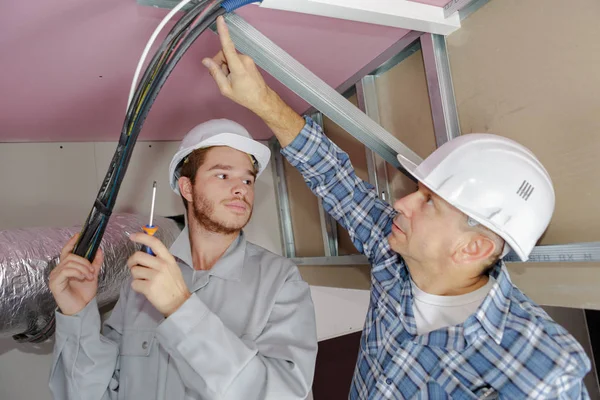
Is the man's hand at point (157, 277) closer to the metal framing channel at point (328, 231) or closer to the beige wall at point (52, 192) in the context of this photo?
the metal framing channel at point (328, 231)

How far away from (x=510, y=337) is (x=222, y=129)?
0.86 m

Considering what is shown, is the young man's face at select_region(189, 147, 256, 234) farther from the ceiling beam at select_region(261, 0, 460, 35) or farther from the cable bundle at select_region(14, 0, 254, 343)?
the ceiling beam at select_region(261, 0, 460, 35)

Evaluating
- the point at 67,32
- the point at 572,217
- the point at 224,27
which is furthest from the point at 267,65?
the point at 572,217

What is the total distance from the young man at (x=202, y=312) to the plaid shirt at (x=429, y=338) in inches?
6.8

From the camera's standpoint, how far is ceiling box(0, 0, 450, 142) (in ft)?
3.07

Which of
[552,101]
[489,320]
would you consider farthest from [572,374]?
[552,101]

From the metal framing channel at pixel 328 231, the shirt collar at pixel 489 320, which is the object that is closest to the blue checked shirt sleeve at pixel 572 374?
the shirt collar at pixel 489 320

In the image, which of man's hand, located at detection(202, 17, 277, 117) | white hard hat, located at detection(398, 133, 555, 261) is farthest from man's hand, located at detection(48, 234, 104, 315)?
white hard hat, located at detection(398, 133, 555, 261)

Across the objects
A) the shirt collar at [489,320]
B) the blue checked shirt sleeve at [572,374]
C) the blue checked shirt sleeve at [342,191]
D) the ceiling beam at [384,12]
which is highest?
the ceiling beam at [384,12]

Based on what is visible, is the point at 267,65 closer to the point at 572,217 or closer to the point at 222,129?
the point at 222,129

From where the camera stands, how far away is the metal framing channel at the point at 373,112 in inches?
56.7

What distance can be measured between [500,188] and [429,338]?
341 mm

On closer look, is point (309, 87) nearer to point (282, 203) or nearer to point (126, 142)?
point (126, 142)

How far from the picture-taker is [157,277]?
83cm
